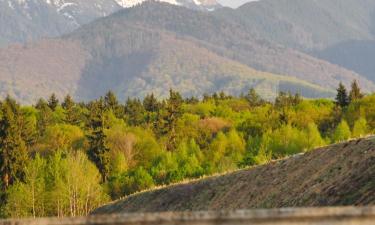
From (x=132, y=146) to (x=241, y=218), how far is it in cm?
12376

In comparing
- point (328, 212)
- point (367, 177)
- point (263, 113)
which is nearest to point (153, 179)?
point (263, 113)

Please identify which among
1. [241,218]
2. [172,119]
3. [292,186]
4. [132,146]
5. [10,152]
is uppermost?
[241,218]

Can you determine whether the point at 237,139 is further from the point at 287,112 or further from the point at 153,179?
the point at 153,179

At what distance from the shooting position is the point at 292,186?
29.3 metres

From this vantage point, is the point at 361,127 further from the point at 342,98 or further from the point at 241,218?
the point at 241,218

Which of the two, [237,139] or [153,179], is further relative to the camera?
[237,139]

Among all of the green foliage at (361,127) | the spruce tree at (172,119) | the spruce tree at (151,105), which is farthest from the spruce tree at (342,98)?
the spruce tree at (151,105)

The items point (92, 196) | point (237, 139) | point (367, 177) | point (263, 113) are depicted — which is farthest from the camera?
point (263, 113)

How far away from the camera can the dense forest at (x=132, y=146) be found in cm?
9312

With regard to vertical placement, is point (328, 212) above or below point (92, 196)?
above

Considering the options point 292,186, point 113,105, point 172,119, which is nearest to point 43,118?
point 113,105

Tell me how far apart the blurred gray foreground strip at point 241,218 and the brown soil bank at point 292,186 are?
12947mm

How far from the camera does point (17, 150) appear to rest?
100688 mm

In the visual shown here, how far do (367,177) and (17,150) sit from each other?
83985 mm
